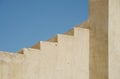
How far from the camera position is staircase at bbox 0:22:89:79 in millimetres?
9062

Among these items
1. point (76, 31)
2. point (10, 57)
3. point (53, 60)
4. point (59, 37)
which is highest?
point (76, 31)

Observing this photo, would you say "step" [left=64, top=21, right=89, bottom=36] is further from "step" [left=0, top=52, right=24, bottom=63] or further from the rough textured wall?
"step" [left=0, top=52, right=24, bottom=63]

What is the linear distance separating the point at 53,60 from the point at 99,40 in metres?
1.44

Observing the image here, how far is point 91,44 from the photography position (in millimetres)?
10648

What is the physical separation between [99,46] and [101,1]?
3.94 feet

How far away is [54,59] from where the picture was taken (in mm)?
9820

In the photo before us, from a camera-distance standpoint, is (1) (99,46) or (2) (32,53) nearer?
(2) (32,53)

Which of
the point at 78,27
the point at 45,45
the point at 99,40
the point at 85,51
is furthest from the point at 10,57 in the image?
the point at 99,40
